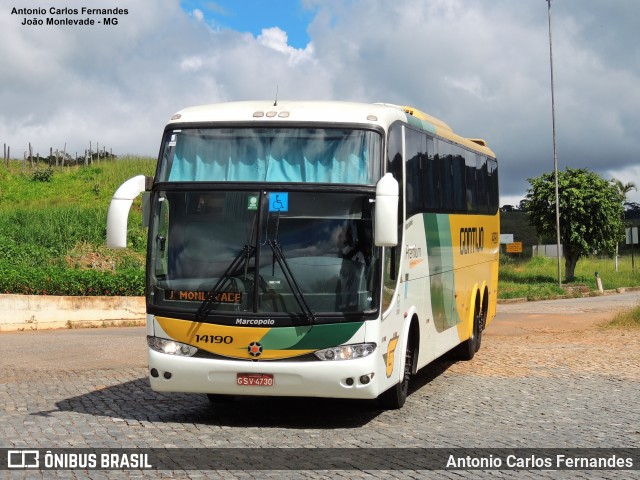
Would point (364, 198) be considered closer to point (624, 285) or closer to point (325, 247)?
point (325, 247)

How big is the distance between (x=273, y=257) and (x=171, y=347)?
146cm

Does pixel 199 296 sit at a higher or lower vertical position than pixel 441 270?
lower

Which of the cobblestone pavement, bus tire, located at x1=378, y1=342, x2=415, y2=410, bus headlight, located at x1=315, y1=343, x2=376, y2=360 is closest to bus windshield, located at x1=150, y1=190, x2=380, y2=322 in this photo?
bus headlight, located at x1=315, y1=343, x2=376, y2=360

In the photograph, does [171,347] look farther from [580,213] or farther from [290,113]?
[580,213]

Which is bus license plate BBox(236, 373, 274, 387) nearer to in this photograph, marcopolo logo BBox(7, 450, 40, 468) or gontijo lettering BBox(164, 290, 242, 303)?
gontijo lettering BBox(164, 290, 242, 303)

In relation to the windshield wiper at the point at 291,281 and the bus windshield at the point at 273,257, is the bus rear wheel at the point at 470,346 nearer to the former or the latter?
the bus windshield at the point at 273,257

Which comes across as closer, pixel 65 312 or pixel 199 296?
pixel 199 296

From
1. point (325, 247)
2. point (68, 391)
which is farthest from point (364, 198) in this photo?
point (68, 391)

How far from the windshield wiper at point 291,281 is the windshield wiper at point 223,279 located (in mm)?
229

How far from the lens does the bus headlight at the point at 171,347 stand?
1135 cm

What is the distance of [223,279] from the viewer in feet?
37.0

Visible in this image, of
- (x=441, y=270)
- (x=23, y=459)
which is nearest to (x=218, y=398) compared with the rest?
(x=441, y=270)

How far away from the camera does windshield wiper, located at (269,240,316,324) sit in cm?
1108

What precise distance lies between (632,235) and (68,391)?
47028mm
